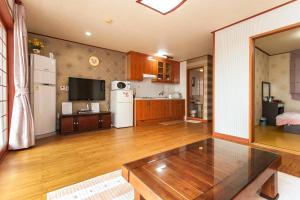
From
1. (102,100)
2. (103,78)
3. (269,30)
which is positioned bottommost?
(102,100)

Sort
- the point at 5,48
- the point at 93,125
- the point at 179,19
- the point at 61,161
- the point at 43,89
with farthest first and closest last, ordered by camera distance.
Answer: the point at 93,125
the point at 43,89
the point at 179,19
the point at 5,48
the point at 61,161

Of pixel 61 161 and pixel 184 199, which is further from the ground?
pixel 184 199

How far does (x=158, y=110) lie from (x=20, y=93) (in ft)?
12.6

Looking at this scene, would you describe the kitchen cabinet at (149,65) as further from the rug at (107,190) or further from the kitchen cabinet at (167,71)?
the rug at (107,190)

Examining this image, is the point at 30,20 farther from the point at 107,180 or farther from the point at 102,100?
the point at 107,180

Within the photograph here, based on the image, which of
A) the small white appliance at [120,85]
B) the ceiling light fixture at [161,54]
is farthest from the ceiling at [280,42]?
the small white appliance at [120,85]

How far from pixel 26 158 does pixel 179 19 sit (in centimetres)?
362

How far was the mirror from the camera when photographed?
203 inches

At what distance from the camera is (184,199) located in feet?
2.77

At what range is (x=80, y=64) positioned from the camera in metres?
4.36

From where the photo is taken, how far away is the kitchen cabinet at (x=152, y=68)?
16.8ft

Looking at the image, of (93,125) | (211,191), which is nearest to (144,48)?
(93,125)

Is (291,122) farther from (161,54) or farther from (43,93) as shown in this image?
(43,93)

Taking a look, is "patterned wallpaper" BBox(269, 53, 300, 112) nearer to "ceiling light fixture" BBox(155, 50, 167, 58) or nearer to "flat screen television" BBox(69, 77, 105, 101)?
"ceiling light fixture" BBox(155, 50, 167, 58)
